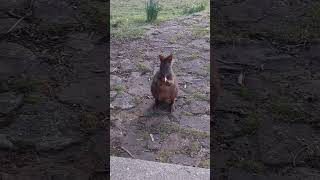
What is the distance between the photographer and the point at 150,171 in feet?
8.61

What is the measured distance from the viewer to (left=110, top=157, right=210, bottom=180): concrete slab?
257 cm

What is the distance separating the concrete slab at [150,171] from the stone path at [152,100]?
0.22ft

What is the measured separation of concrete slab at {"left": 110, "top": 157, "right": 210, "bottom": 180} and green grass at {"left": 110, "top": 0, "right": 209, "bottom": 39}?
6.80ft

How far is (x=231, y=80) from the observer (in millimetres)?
3365

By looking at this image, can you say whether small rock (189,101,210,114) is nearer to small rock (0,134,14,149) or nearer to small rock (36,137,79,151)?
small rock (36,137,79,151)

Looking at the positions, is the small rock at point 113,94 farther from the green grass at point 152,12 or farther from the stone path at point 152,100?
the green grass at point 152,12

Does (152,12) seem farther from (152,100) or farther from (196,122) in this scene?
(196,122)

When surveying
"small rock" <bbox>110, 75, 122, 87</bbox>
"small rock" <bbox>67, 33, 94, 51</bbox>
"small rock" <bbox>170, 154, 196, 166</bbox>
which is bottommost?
"small rock" <bbox>170, 154, 196, 166</bbox>

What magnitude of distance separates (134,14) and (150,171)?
2.89 meters

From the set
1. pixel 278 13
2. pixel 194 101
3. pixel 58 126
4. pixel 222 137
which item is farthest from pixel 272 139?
pixel 278 13

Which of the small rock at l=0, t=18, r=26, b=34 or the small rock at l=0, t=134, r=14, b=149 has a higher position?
the small rock at l=0, t=18, r=26, b=34

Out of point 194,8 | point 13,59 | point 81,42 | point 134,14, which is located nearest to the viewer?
point 13,59

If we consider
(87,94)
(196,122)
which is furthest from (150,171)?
(87,94)

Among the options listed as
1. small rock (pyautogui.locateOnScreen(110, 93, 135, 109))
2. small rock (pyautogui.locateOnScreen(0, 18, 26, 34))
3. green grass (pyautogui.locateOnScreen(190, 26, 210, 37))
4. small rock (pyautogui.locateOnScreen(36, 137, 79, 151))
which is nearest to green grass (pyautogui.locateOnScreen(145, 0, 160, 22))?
green grass (pyautogui.locateOnScreen(190, 26, 210, 37))
